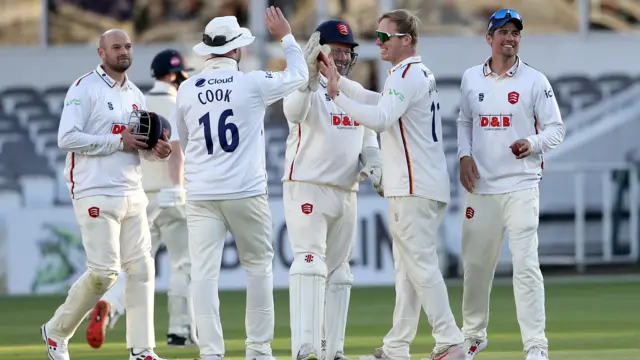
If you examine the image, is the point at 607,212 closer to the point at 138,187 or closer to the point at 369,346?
the point at 369,346

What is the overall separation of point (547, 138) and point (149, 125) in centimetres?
258

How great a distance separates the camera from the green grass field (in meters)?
9.76

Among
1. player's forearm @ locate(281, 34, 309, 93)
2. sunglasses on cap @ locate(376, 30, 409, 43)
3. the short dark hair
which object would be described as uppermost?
the short dark hair

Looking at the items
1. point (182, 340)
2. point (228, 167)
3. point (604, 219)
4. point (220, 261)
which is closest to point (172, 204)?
point (182, 340)

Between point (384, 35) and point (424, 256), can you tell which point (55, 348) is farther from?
point (384, 35)

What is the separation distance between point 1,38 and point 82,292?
47.3 feet

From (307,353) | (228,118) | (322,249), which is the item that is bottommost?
(307,353)

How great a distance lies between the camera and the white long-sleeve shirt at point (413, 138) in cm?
830

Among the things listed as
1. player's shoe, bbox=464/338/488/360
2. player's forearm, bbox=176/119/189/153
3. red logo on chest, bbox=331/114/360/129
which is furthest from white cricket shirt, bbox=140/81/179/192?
player's shoe, bbox=464/338/488/360

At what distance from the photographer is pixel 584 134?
2008 cm

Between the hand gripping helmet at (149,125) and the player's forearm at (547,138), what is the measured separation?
7.93 feet

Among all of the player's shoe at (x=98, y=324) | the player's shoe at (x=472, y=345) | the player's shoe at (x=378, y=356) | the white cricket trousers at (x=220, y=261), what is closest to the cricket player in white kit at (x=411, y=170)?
the player's shoe at (x=378, y=356)

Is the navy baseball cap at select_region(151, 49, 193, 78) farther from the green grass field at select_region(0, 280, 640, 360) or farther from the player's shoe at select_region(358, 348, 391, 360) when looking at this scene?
the player's shoe at select_region(358, 348, 391, 360)

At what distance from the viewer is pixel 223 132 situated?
828 centimetres
